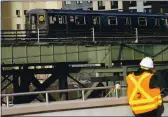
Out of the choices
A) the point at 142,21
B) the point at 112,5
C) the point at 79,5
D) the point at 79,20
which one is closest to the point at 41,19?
the point at 79,20

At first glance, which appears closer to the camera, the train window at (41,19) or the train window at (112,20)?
the train window at (41,19)

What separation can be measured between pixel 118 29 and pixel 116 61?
393 inches

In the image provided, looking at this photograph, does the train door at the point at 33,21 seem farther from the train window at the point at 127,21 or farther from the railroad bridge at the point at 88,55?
the railroad bridge at the point at 88,55

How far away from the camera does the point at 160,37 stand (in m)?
34.4

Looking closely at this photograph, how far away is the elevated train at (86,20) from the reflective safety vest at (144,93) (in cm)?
2781

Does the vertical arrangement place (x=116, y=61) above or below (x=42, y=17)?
below

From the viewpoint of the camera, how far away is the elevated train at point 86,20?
121 ft

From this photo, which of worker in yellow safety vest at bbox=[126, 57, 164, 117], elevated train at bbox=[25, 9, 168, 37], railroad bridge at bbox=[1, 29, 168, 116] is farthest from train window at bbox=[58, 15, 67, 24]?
worker in yellow safety vest at bbox=[126, 57, 164, 117]

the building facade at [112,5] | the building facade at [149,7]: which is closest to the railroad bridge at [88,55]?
the building facade at [149,7]

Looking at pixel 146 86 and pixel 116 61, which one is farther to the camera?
pixel 116 61

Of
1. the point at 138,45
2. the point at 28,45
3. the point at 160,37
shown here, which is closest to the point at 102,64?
the point at 138,45

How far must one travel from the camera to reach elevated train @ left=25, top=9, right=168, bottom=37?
36812 millimetres

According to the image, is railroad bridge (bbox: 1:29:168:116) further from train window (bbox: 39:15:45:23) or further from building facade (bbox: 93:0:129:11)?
building facade (bbox: 93:0:129:11)

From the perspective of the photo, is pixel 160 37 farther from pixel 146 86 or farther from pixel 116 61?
pixel 146 86
